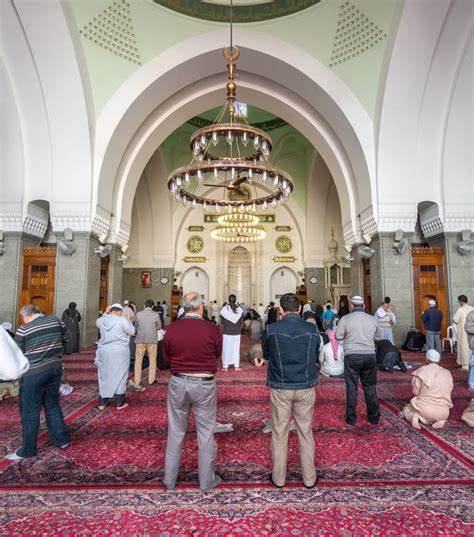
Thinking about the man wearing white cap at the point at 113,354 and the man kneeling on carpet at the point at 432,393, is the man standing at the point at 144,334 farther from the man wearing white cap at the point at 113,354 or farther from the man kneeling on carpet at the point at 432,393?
the man kneeling on carpet at the point at 432,393

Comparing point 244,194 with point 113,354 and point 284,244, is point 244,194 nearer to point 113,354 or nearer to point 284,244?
point 284,244

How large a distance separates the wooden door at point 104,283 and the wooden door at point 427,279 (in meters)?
7.38

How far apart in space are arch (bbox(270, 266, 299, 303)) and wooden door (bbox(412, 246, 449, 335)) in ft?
21.5

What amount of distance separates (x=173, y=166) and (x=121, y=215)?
201 inches

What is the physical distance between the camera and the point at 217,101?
8.79 m

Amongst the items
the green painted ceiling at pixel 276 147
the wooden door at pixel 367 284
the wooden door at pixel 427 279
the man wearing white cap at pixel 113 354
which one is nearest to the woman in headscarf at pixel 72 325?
the man wearing white cap at pixel 113 354

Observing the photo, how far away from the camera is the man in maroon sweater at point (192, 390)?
1.91 m

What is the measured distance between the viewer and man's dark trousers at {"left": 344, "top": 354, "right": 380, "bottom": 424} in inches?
117

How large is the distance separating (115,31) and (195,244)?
332 inches

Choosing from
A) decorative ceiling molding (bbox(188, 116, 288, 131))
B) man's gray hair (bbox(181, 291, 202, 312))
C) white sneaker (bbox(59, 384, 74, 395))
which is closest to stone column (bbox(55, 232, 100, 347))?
white sneaker (bbox(59, 384, 74, 395))

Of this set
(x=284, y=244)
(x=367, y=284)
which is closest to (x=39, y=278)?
(x=367, y=284)

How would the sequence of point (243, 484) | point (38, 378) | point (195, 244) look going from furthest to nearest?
point (195, 244) → point (38, 378) → point (243, 484)

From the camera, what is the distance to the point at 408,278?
7.12 metres

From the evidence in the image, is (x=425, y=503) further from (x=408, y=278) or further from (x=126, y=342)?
(x=408, y=278)
